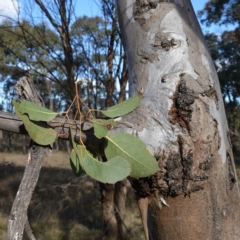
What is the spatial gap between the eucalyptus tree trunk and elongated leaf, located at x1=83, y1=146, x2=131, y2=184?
52 millimetres

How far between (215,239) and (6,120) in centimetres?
38

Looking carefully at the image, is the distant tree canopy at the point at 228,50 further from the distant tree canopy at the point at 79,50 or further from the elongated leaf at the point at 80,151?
the elongated leaf at the point at 80,151

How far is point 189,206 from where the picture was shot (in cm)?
59

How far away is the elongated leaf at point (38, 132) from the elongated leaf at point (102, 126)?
0.07 meters

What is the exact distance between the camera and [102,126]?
591mm

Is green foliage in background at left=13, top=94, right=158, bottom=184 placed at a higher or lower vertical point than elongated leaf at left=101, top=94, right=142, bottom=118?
lower

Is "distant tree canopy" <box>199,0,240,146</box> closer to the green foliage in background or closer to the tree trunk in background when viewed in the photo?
the tree trunk in background

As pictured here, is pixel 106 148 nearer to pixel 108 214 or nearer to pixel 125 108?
pixel 125 108

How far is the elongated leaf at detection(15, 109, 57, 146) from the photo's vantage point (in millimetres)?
587

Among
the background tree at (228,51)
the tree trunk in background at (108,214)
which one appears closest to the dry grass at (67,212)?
the tree trunk in background at (108,214)

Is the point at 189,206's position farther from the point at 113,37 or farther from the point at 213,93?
the point at 113,37

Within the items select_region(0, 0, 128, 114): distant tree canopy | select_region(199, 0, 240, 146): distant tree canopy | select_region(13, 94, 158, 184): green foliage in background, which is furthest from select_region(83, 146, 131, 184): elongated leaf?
select_region(199, 0, 240, 146): distant tree canopy

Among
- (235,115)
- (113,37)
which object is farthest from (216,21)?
(113,37)

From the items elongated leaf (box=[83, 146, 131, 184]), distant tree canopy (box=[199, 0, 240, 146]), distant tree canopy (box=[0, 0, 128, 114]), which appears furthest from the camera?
distant tree canopy (box=[199, 0, 240, 146])
